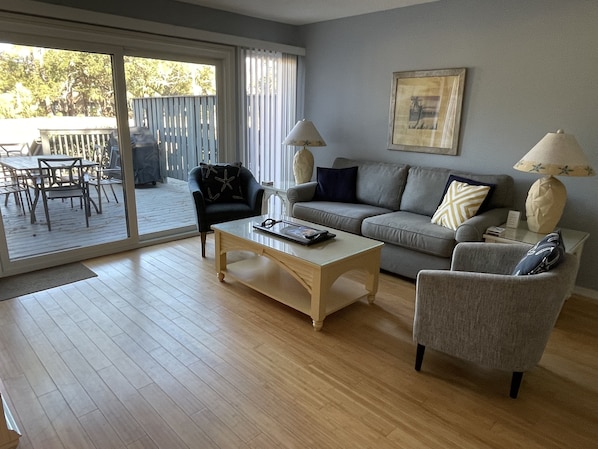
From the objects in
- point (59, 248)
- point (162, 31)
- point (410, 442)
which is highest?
point (162, 31)

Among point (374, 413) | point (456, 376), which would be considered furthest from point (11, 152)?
point (456, 376)

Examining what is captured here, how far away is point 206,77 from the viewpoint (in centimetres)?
445

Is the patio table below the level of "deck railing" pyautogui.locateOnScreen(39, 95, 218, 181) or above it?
below

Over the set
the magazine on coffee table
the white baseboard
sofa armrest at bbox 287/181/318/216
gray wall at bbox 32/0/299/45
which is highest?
gray wall at bbox 32/0/299/45

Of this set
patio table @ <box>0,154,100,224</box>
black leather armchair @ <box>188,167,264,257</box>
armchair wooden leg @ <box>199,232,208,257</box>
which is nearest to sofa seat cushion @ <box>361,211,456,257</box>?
black leather armchair @ <box>188,167,264,257</box>

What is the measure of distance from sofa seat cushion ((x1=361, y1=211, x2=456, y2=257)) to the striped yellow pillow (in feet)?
0.28

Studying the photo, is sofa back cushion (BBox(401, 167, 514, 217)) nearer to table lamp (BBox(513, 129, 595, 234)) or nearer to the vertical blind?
table lamp (BBox(513, 129, 595, 234))

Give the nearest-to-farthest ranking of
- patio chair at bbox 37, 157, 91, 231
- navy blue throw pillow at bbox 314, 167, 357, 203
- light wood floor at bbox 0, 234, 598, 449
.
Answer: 1. light wood floor at bbox 0, 234, 598, 449
2. patio chair at bbox 37, 157, 91, 231
3. navy blue throw pillow at bbox 314, 167, 357, 203

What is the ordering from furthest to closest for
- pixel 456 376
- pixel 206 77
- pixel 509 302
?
pixel 206 77, pixel 456 376, pixel 509 302

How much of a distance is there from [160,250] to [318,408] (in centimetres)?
272

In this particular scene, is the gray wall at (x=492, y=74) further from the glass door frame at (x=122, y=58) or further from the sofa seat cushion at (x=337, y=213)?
the glass door frame at (x=122, y=58)

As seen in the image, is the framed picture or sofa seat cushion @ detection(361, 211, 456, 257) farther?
the framed picture

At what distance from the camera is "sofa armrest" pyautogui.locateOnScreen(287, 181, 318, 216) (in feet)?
13.7

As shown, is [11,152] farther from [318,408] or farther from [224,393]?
[318,408]
